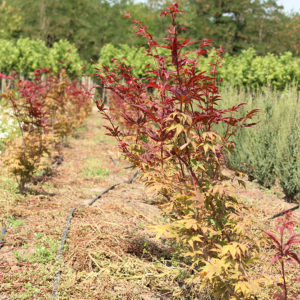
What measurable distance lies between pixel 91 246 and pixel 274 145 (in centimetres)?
377

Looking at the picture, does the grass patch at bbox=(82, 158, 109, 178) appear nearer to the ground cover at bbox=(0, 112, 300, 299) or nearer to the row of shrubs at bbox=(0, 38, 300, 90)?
the ground cover at bbox=(0, 112, 300, 299)

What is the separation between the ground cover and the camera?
247cm

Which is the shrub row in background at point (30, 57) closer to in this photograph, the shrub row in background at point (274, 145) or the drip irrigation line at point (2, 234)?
the shrub row in background at point (274, 145)

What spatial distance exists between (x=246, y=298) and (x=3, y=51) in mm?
19356

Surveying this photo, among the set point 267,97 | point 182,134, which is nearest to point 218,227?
point 182,134

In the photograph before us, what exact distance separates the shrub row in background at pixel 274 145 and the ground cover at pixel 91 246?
1.38 ft

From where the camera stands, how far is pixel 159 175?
2.34 m

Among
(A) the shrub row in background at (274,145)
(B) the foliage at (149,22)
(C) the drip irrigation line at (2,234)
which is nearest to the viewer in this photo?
(C) the drip irrigation line at (2,234)

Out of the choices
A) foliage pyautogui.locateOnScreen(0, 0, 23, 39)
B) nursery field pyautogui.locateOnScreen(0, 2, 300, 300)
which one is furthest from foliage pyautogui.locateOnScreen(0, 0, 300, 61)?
nursery field pyautogui.locateOnScreen(0, 2, 300, 300)

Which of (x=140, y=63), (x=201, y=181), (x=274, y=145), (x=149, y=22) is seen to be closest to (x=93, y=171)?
(x=274, y=145)

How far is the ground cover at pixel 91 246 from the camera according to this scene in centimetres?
247

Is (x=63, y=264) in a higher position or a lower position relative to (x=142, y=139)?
lower

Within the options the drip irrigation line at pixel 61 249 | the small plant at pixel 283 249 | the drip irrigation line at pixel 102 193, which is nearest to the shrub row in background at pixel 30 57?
the drip irrigation line at pixel 102 193

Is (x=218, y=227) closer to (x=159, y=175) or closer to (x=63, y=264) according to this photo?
(x=159, y=175)
